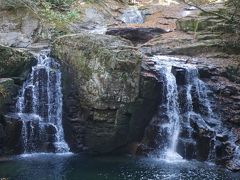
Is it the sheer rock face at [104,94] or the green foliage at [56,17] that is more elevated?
the green foliage at [56,17]

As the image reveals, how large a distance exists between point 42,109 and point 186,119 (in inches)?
241

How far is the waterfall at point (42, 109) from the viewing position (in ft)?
51.7

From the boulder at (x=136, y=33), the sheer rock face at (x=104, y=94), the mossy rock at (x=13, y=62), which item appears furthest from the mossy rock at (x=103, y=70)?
the boulder at (x=136, y=33)

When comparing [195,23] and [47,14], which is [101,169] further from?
[195,23]

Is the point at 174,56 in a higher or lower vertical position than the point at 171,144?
higher

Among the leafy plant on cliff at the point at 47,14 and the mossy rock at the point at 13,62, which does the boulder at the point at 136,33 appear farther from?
the mossy rock at the point at 13,62

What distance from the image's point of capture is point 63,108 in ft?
54.1

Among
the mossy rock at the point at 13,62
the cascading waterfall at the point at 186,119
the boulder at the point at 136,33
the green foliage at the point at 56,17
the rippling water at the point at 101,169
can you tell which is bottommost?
the rippling water at the point at 101,169

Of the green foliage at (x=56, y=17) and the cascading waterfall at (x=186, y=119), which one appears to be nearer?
the cascading waterfall at (x=186, y=119)

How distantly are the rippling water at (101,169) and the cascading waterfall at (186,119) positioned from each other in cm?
87

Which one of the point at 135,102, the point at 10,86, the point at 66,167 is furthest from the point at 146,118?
the point at 10,86

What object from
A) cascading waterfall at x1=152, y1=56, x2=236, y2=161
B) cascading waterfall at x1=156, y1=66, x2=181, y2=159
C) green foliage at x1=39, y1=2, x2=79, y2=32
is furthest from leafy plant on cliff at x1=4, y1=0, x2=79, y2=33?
cascading waterfall at x1=156, y1=66, x2=181, y2=159

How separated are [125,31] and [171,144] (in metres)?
8.45

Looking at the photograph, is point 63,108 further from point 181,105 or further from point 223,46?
point 223,46
